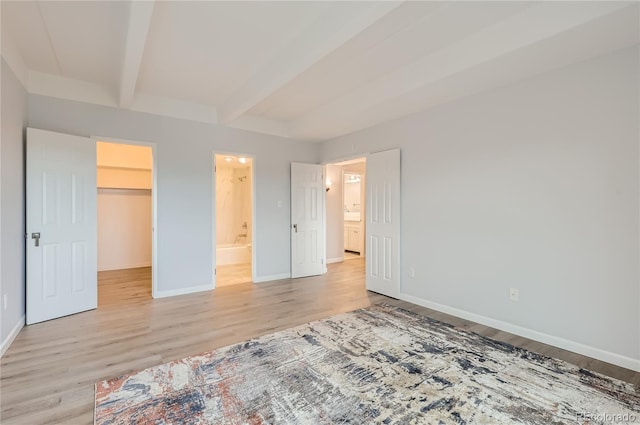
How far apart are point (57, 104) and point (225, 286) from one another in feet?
10.6

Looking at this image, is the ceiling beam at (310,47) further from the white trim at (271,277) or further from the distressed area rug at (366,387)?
the white trim at (271,277)

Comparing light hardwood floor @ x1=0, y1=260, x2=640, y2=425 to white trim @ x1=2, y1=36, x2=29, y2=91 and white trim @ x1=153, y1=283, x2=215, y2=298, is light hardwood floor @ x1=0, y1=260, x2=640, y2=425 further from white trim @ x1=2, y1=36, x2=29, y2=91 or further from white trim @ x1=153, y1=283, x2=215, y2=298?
white trim @ x1=2, y1=36, x2=29, y2=91

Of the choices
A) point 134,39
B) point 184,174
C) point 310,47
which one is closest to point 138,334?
point 184,174

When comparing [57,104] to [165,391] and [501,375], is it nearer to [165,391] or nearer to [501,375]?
[165,391]

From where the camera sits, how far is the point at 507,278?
314 cm

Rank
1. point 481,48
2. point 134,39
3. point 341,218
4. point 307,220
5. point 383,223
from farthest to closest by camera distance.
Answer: point 341,218 < point 307,220 < point 383,223 < point 481,48 < point 134,39

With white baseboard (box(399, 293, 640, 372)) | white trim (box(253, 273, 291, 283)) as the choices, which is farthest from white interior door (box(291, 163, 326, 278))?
white baseboard (box(399, 293, 640, 372))

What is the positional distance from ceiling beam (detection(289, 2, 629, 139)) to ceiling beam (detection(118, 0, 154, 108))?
2.36 meters

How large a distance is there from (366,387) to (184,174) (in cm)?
378

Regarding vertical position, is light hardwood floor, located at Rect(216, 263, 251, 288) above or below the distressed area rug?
above

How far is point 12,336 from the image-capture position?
2.88 metres

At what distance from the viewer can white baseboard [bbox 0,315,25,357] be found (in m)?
2.62

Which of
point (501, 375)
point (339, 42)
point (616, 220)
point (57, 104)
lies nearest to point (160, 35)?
point (339, 42)

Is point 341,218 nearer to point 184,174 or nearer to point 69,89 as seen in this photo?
point 184,174
